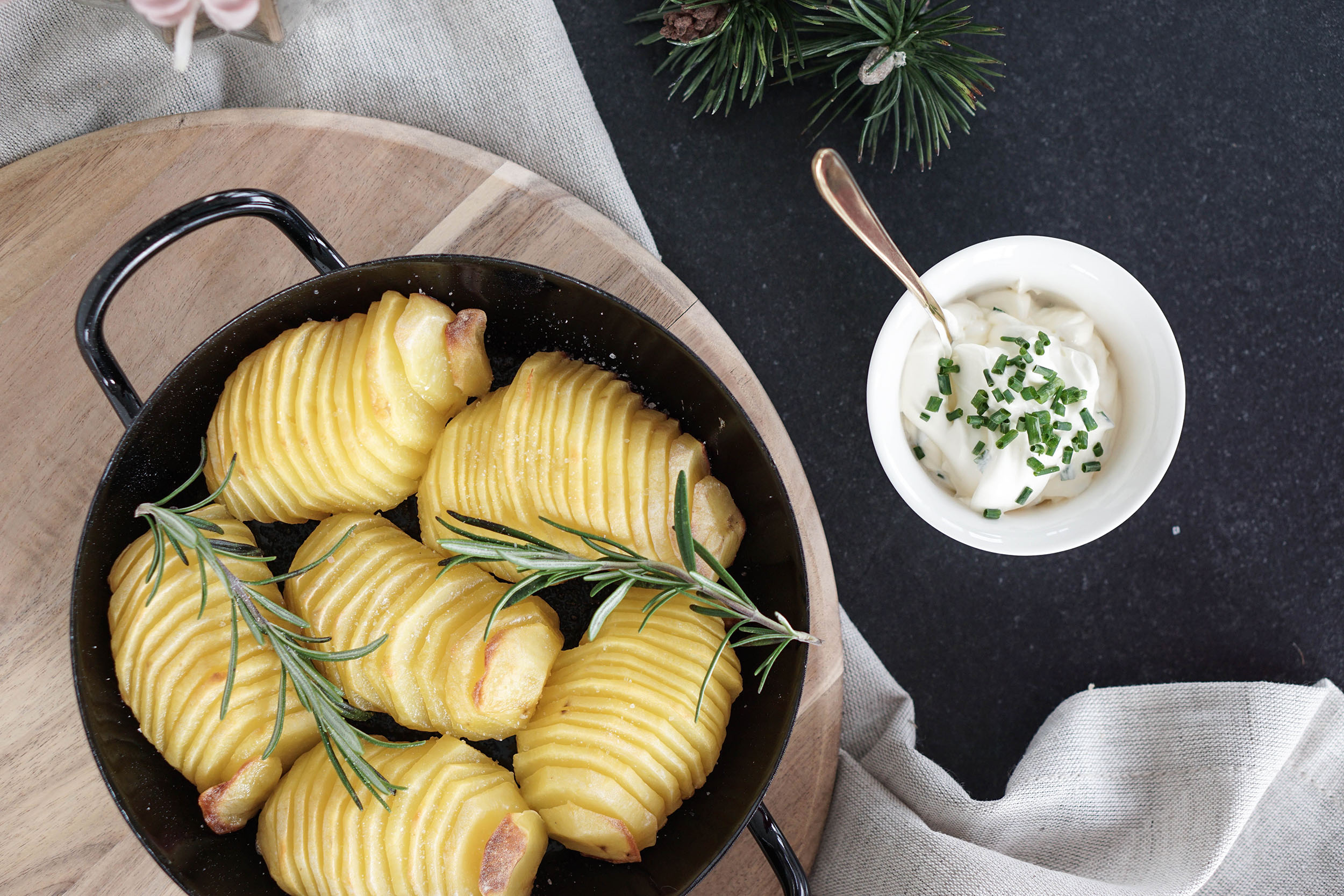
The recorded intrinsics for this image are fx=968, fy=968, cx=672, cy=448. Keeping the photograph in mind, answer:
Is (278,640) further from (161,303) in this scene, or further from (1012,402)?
(1012,402)

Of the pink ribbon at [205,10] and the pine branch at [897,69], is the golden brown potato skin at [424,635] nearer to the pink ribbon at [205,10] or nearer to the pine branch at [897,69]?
the pink ribbon at [205,10]

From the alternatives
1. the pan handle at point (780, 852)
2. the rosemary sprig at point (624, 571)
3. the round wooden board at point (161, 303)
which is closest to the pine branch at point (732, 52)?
the round wooden board at point (161, 303)

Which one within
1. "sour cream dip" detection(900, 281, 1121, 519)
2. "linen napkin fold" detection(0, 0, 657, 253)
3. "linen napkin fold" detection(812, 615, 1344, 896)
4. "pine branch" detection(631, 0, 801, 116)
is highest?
"linen napkin fold" detection(0, 0, 657, 253)

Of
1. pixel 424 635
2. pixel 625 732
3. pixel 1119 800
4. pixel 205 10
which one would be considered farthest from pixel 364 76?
pixel 1119 800

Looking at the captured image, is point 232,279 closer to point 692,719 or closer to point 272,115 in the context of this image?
point 272,115

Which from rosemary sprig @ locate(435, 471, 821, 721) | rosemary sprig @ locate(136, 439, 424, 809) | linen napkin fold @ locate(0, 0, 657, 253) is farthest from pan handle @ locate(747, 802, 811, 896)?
linen napkin fold @ locate(0, 0, 657, 253)

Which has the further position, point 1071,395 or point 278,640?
point 1071,395

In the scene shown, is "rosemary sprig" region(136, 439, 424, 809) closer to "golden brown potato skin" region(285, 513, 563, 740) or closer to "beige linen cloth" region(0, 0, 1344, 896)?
"golden brown potato skin" region(285, 513, 563, 740)
